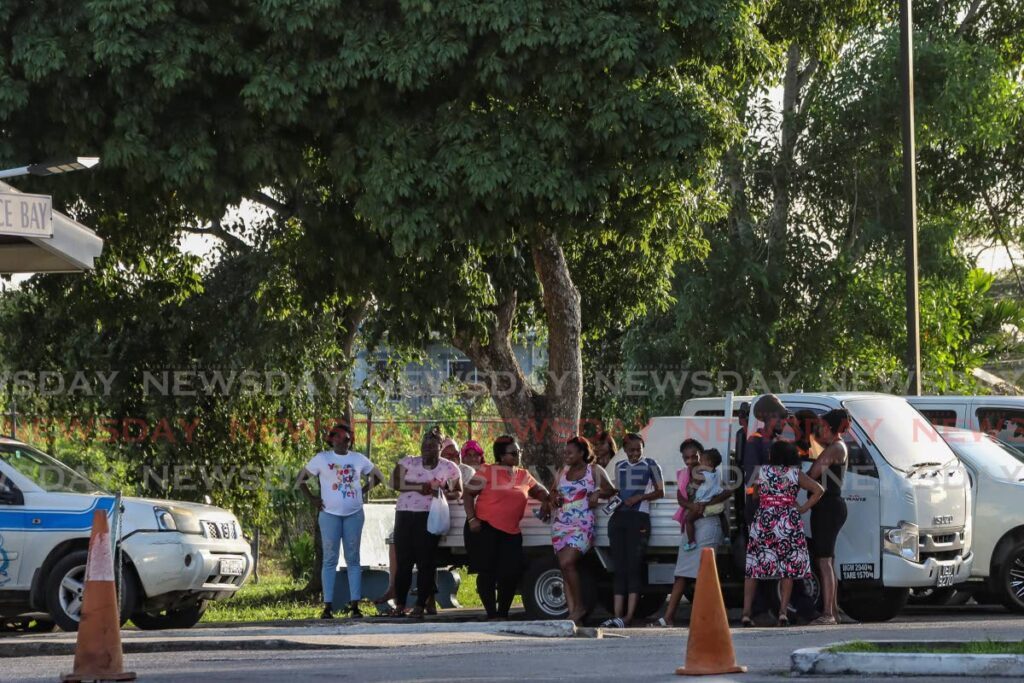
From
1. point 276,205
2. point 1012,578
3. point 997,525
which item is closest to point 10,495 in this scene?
point 276,205

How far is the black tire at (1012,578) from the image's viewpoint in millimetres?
15523

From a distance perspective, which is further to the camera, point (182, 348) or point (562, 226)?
point (182, 348)

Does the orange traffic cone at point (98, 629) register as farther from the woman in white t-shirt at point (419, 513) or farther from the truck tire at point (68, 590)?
the woman in white t-shirt at point (419, 513)

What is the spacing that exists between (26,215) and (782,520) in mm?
6300

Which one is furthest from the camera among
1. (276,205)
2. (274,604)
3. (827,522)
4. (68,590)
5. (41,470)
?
(274,604)

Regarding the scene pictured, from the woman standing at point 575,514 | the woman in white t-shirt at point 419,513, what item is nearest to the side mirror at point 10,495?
the woman in white t-shirt at point 419,513

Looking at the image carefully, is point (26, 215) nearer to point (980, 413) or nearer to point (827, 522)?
point (827, 522)

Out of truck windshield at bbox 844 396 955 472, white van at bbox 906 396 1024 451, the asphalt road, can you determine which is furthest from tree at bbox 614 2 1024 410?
the asphalt road

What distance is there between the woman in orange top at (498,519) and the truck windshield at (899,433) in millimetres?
2853

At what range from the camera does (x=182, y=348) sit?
2289cm

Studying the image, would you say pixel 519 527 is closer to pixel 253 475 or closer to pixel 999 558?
pixel 999 558

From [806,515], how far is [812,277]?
11506 millimetres

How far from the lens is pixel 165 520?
1473cm

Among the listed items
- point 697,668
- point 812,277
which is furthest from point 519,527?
point 812,277
